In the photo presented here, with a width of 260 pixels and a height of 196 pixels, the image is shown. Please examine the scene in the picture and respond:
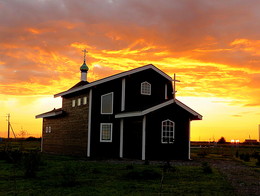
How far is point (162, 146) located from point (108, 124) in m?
4.76

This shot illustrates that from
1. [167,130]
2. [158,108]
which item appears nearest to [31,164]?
[158,108]

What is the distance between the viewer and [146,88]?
2811 centimetres

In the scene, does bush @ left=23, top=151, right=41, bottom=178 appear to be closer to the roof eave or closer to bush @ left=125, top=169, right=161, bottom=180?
bush @ left=125, top=169, right=161, bottom=180

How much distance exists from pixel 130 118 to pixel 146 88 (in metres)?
3.17

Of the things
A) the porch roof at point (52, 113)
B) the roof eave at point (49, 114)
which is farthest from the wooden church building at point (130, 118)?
the roof eave at point (49, 114)

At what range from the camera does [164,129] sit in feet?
82.0

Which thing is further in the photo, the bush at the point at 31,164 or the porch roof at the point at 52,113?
the porch roof at the point at 52,113

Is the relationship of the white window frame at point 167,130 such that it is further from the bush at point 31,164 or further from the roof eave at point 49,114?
the bush at point 31,164

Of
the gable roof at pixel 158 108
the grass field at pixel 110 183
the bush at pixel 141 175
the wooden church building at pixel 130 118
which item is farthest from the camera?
the wooden church building at pixel 130 118

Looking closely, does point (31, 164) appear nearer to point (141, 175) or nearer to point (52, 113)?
point (141, 175)

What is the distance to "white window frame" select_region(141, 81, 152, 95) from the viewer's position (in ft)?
91.8

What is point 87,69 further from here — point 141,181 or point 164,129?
point 141,181

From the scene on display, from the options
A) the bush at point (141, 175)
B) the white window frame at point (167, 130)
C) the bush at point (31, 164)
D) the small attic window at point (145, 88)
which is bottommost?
the bush at point (141, 175)

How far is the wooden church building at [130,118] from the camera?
81.0ft
